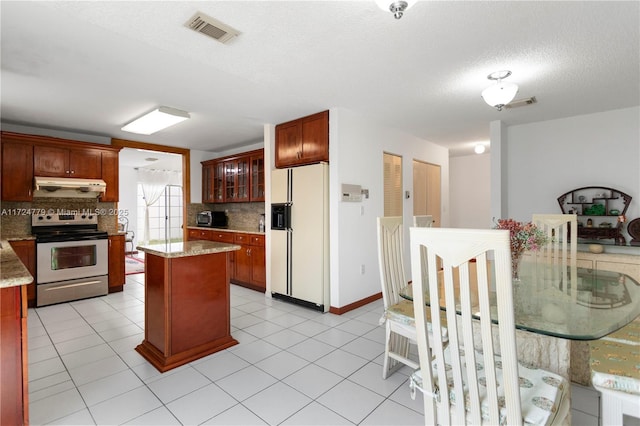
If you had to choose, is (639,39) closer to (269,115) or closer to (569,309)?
(569,309)

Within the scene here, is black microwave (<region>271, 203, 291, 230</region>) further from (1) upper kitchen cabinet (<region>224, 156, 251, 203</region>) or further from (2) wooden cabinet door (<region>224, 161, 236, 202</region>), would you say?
(2) wooden cabinet door (<region>224, 161, 236, 202</region>)

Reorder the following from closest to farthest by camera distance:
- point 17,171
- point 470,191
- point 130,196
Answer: point 17,171, point 470,191, point 130,196

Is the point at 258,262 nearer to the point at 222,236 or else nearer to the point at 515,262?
the point at 222,236

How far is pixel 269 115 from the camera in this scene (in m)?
4.01

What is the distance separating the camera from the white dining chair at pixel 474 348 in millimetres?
1046

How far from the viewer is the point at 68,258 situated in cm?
429

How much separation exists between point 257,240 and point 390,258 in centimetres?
271

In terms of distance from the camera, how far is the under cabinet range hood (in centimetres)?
425

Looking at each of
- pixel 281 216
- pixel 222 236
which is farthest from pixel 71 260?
pixel 281 216

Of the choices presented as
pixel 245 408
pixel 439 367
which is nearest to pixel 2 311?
pixel 245 408

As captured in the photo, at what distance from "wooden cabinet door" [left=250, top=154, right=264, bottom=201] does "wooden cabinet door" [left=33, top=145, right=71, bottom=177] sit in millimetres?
2568

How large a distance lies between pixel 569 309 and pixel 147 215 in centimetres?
941

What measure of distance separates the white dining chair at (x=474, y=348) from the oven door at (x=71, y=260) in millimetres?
4757

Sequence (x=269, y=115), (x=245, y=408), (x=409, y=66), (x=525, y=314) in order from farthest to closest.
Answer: (x=269, y=115) → (x=409, y=66) → (x=245, y=408) → (x=525, y=314)
